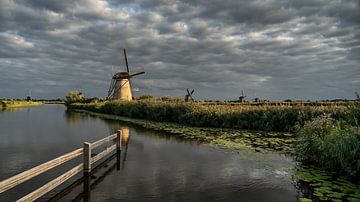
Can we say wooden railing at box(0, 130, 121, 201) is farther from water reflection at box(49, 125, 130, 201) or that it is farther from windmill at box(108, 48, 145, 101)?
windmill at box(108, 48, 145, 101)

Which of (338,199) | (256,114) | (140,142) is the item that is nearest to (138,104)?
(256,114)

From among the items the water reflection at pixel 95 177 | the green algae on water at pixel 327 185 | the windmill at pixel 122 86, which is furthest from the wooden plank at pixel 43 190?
the windmill at pixel 122 86

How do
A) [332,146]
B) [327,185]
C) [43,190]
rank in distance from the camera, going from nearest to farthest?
[43,190]
[327,185]
[332,146]

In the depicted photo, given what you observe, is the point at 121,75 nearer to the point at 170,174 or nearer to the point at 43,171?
the point at 170,174

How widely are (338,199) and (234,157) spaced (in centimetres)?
480

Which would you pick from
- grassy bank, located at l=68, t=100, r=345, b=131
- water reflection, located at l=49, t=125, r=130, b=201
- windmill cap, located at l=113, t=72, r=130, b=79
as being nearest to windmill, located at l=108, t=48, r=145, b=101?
windmill cap, located at l=113, t=72, r=130, b=79

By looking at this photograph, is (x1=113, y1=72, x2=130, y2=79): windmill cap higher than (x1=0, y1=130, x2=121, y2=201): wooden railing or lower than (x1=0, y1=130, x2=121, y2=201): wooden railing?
higher

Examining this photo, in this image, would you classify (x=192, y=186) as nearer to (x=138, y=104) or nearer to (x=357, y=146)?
(x=357, y=146)

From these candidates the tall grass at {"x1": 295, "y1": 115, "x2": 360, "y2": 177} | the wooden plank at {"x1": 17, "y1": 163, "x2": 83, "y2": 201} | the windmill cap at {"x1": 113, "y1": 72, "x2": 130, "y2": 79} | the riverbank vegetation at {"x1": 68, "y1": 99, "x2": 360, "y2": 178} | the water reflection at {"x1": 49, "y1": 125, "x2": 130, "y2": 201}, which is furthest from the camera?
the windmill cap at {"x1": 113, "y1": 72, "x2": 130, "y2": 79}

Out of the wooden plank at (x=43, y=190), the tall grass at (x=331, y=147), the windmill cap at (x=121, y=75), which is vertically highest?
the windmill cap at (x=121, y=75)

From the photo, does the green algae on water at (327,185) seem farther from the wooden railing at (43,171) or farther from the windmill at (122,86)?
the windmill at (122,86)

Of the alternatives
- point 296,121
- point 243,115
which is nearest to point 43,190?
point 296,121

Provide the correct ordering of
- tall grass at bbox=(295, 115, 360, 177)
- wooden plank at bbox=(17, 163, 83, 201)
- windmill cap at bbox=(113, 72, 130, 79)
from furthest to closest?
windmill cap at bbox=(113, 72, 130, 79) → tall grass at bbox=(295, 115, 360, 177) → wooden plank at bbox=(17, 163, 83, 201)

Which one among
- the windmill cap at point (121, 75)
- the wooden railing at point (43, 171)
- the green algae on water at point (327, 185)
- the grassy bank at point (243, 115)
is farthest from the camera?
the windmill cap at point (121, 75)
